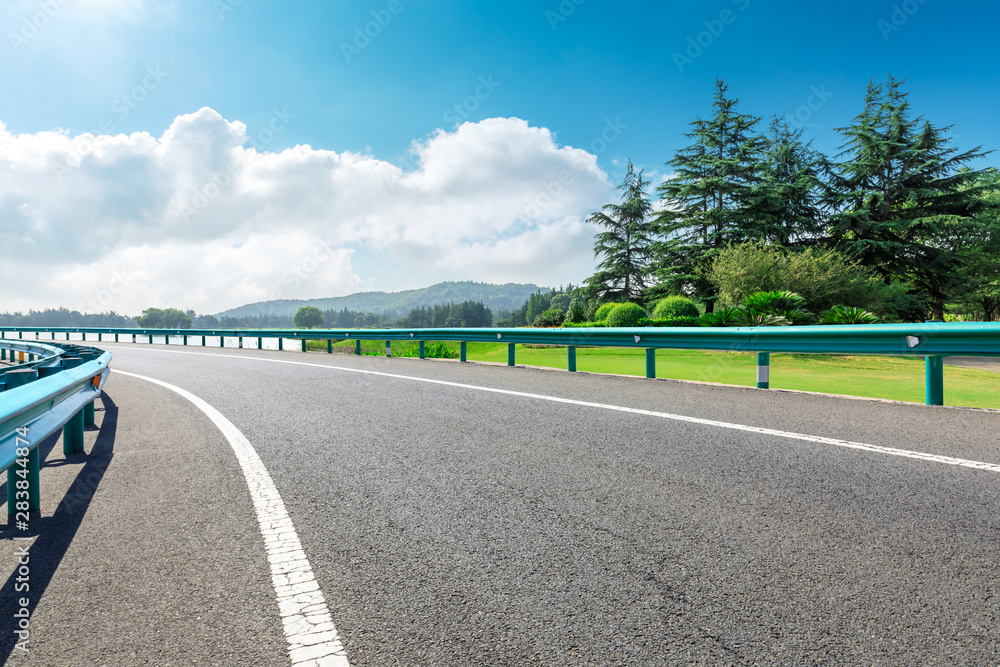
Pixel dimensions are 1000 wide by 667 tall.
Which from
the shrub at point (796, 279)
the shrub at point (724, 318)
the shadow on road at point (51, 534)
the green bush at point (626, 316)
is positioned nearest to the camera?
the shadow on road at point (51, 534)

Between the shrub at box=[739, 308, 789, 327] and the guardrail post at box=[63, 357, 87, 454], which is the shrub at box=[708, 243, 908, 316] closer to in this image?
the shrub at box=[739, 308, 789, 327]

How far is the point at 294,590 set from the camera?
2.41 metres

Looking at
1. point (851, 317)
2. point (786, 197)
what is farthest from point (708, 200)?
point (851, 317)

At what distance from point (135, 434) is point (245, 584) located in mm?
4574

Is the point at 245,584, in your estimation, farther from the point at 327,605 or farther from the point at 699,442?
the point at 699,442

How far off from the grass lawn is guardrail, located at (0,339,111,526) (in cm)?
882

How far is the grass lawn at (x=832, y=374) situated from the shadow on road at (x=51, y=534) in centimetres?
864

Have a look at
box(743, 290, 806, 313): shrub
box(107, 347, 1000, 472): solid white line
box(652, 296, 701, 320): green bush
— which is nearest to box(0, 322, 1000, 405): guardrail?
box(107, 347, 1000, 472): solid white line

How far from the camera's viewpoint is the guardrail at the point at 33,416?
322 cm

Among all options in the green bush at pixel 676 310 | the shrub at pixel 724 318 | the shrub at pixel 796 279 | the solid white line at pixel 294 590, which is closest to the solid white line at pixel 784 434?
the solid white line at pixel 294 590

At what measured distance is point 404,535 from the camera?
2.99 metres

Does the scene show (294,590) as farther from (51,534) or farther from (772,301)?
(772,301)

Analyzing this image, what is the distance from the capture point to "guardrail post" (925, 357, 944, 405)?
6.43 m

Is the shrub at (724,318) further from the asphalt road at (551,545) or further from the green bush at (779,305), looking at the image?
the asphalt road at (551,545)
